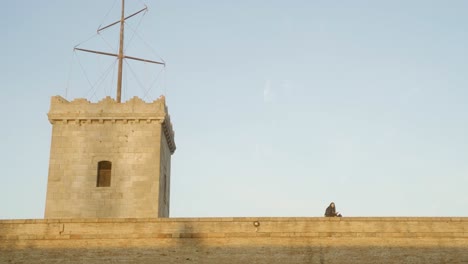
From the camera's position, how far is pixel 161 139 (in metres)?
27.2

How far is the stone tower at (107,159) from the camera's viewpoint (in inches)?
1014

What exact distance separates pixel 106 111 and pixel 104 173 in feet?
9.19

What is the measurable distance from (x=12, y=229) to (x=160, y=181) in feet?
26.5

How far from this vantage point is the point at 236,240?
62.7 feet

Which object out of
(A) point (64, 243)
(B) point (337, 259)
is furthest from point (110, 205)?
(B) point (337, 259)

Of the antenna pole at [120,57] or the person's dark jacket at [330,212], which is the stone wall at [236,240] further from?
the antenna pole at [120,57]

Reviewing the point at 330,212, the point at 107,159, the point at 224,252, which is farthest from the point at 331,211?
the point at 107,159

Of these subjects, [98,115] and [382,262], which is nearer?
[382,262]

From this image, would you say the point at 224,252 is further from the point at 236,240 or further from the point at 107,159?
the point at 107,159

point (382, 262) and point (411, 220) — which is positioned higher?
point (411, 220)

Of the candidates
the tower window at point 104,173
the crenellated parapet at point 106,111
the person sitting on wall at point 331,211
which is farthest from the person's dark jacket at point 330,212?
the tower window at point 104,173

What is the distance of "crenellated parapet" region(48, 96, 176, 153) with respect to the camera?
27016mm

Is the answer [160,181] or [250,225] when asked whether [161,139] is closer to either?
[160,181]

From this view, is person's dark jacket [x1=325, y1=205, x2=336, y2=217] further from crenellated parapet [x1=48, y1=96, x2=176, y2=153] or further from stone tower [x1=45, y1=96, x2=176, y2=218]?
crenellated parapet [x1=48, y1=96, x2=176, y2=153]
